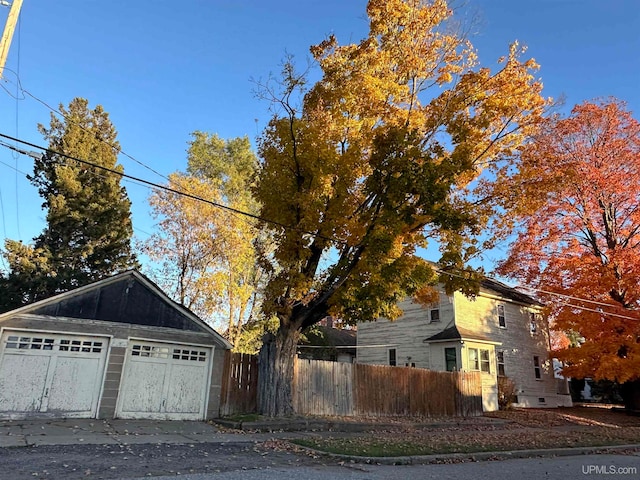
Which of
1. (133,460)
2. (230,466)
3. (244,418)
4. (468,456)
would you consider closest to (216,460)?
(230,466)

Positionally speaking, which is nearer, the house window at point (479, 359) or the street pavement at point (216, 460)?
the street pavement at point (216, 460)

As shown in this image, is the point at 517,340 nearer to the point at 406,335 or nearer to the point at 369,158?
the point at 406,335

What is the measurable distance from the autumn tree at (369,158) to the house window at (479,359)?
1103 cm

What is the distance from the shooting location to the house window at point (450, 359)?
2270 cm

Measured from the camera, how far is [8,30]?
28.2 feet

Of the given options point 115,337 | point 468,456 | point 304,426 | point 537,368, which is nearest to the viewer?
point 468,456

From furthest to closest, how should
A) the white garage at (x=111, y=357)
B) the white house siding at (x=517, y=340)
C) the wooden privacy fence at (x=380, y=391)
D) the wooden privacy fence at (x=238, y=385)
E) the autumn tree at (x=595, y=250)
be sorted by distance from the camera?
the white house siding at (x=517, y=340) < the autumn tree at (x=595, y=250) < the wooden privacy fence at (x=380, y=391) < the wooden privacy fence at (x=238, y=385) < the white garage at (x=111, y=357)

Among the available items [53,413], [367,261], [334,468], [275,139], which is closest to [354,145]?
[275,139]

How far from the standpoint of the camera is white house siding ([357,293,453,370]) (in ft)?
80.3

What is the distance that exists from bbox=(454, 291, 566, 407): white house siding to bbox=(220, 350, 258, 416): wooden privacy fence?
41.9 feet

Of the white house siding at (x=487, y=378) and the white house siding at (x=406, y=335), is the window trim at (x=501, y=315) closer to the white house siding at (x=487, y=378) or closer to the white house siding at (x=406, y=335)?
the white house siding at (x=487, y=378)

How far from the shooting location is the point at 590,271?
70.0 feet

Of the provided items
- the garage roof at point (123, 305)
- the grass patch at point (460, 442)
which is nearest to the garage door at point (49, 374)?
the garage roof at point (123, 305)

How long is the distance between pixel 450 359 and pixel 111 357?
16359 millimetres
